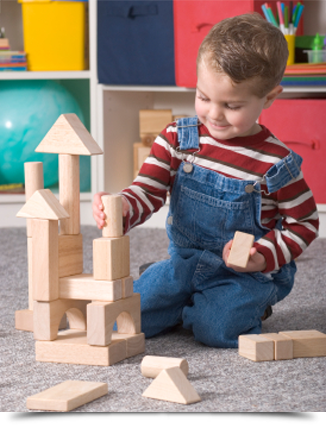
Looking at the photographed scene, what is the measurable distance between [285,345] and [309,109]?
0.91 m

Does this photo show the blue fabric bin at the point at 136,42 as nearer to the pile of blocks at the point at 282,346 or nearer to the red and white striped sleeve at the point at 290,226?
the red and white striped sleeve at the point at 290,226

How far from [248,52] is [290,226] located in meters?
0.27

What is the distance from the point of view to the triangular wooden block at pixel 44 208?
802mm

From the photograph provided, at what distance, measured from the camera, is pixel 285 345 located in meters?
0.84

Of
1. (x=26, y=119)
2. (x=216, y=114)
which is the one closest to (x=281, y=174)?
(x=216, y=114)

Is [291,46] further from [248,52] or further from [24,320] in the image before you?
[24,320]

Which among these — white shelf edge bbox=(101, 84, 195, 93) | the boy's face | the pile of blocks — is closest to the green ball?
white shelf edge bbox=(101, 84, 195, 93)

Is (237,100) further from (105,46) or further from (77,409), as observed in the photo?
(105,46)

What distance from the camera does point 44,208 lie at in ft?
2.64

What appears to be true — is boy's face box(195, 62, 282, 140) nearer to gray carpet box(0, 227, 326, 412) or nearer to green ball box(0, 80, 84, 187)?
gray carpet box(0, 227, 326, 412)

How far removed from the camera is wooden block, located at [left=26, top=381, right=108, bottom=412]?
2.16ft

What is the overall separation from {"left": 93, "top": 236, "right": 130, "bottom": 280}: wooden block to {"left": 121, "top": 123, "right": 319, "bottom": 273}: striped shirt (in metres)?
0.10

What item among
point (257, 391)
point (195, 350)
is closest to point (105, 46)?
point (195, 350)

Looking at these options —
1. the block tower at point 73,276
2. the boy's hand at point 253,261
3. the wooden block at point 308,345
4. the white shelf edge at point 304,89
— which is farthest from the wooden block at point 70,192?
the white shelf edge at point 304,89
